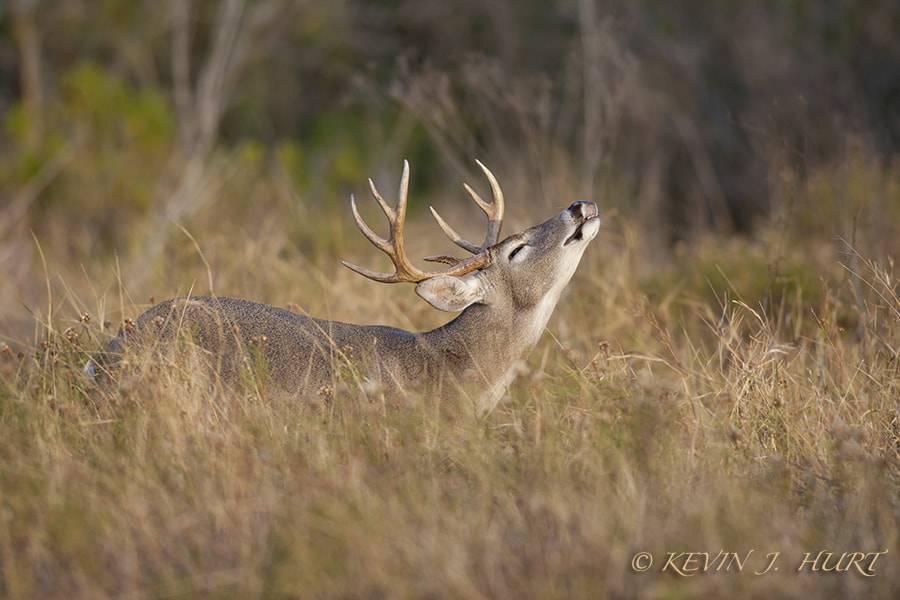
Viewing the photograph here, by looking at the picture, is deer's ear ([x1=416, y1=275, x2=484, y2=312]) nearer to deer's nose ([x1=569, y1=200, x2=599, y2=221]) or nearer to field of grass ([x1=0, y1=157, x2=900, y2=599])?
field of grass ([x1=0, y1=157, x2=900, y2=599])

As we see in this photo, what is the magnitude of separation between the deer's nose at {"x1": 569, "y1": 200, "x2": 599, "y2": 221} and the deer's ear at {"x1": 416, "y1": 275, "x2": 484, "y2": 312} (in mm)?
603

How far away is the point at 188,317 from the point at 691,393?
2.38 metres

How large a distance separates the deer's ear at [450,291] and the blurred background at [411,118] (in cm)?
201

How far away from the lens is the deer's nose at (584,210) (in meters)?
4.79

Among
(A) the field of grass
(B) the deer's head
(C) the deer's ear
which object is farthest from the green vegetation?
(C) the deer's ear

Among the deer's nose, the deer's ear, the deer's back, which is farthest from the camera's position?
the deer's nose

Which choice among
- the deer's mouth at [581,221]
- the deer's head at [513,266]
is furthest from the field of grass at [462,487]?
the deer's mouth at [581,221]

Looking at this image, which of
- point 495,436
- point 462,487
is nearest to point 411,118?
point 495,436

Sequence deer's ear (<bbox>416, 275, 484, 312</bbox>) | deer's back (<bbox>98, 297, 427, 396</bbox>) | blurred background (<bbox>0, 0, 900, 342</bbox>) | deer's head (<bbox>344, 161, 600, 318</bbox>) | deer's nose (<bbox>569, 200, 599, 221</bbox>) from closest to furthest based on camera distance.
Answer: deer's back (<bbox>98, 297, 427, 396</bbox>) < deer's ear (<bbox>416, 275, 484, 312</bbox>) < deer's head (<bbox>344, 161, 600, 318</bbox>) < deer's nose (<bbox>569, 200, 599, 221</bbox>) < blurred background (<bbox>0, 0, 900, 342</bbox>)

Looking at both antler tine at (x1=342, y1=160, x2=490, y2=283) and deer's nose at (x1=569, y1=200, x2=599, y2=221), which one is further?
deer's nose at (x1=569, y1=200, x2=599, y2=221)

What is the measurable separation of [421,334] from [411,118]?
38.8 feet

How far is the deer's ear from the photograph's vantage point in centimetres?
456

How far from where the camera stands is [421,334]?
16.0 feet

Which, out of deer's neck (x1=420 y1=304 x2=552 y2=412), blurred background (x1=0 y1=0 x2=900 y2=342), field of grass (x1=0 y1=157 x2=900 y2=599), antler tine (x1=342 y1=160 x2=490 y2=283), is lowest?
field of grass (x1=0 y1=157 x2=900 y2=599)
